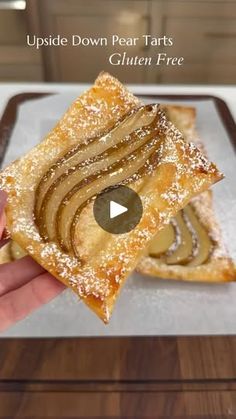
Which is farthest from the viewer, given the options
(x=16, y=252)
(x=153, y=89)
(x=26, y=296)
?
(x=153, y=89)

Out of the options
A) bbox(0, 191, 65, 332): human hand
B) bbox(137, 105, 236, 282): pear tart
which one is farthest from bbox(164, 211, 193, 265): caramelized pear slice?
bbox(0, 191, 65, 332): human hand

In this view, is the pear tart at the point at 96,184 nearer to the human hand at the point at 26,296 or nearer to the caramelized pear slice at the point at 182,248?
the human hand at the point at 26,296

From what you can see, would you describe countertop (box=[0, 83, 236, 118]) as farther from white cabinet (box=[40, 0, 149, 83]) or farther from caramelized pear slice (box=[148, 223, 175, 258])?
caramelized pear slice (box=[148, 223, 175, 258])

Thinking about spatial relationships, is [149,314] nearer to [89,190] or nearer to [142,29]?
[89,190]

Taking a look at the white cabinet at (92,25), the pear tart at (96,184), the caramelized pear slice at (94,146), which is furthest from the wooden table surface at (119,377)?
the white cabinet at (92,25)

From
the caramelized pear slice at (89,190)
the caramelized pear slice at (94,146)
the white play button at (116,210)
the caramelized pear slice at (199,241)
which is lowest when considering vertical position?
the caramelized pear slice at (199,241)

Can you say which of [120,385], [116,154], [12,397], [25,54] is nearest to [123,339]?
[120,385]

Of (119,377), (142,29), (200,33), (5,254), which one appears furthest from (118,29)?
(119,377)

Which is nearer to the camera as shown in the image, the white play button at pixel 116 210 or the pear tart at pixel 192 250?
the white play button at pixel 116 210
